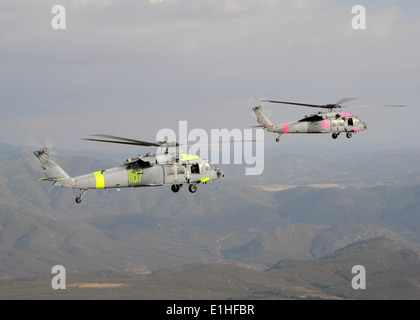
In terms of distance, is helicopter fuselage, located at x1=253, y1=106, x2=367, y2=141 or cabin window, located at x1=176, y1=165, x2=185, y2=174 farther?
helicopter fuselage, located at x1=253, y1=106, x2=367, y2=141

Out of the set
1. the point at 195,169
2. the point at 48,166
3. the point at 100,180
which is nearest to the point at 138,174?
the point at 100,180

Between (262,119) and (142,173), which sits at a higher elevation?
(262,119)

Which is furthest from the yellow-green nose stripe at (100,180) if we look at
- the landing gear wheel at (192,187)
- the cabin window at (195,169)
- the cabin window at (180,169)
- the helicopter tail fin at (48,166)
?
the cabin window at (195,169)

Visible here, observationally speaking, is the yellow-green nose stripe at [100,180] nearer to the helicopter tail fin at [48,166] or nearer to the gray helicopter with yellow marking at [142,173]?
the gray helicopter with yellow marking at [142,173]

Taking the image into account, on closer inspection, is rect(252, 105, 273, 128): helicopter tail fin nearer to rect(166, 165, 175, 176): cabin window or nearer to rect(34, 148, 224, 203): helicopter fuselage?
rect(34, 148, 224, 203): helicopter fuselage

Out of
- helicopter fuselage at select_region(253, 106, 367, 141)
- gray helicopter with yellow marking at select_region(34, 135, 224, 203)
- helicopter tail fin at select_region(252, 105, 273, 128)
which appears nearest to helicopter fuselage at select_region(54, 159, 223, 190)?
gray helicopter with yellow marking at select_region(34, 135, 224, 203)

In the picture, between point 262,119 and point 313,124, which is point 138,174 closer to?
point 262,119
